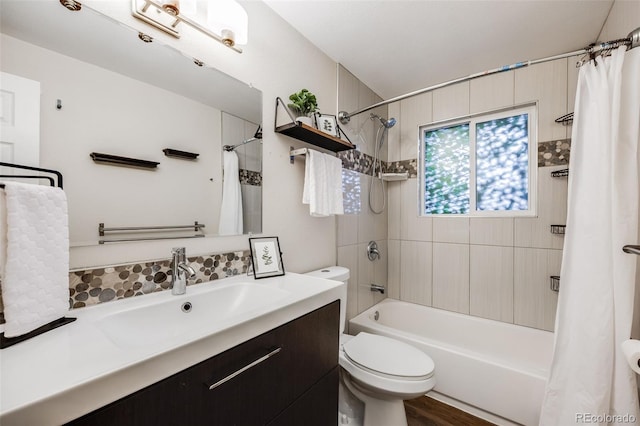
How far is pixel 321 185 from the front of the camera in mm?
1632

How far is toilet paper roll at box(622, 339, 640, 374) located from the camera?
913 millimetres

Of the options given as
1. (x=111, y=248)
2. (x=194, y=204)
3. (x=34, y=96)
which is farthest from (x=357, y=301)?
(x=34, y=96)

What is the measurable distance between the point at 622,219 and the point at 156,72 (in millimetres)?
1933

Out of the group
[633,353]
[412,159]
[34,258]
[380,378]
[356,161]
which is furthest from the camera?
[412,159]

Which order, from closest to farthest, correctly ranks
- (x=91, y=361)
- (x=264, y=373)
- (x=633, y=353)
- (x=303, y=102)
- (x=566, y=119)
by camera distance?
(x=91, y=361), (x=264, y=373), (x=633, y=353), (x=303, y=102), (x=566, y=119)

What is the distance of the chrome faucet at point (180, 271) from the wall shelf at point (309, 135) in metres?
0.81

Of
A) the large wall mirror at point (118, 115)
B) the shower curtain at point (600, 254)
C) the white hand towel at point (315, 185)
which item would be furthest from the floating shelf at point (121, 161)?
the shower curtain at point (600, 254)

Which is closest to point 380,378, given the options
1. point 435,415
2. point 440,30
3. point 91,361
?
point 435,415

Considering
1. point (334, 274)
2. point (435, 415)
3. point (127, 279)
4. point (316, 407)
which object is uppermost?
point (127, 279)

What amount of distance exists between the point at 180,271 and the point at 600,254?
170cm

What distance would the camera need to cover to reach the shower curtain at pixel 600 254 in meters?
1.06

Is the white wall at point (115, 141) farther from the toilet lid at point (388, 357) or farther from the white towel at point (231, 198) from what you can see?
the toilet lid at point (388, 357)

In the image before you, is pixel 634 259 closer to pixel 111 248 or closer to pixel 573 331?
pixel 573 331

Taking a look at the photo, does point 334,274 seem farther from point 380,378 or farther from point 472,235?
point 472,235
